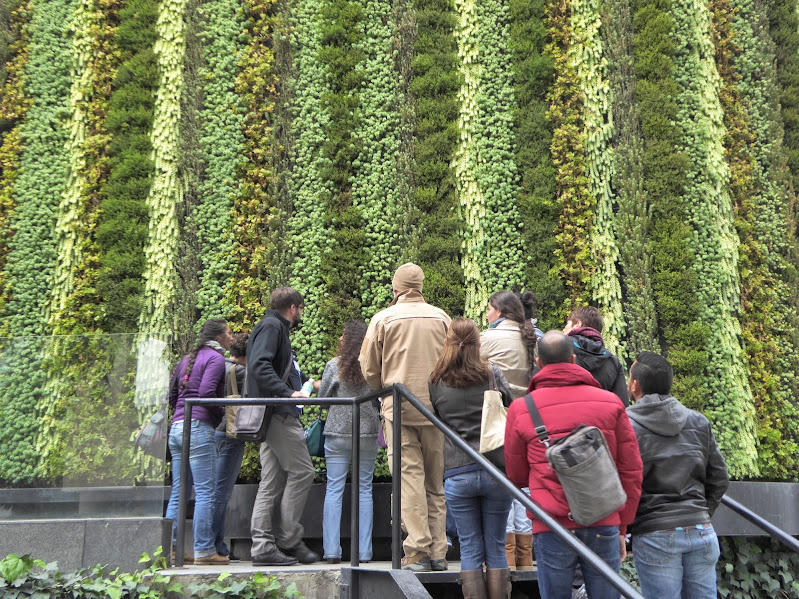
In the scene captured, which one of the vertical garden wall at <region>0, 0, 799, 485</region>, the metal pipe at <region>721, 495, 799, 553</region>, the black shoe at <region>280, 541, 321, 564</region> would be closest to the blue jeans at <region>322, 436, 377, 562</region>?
the black shoe at <region>280, 541, 321, 564</region>

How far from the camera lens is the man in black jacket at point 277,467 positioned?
5.49 metres

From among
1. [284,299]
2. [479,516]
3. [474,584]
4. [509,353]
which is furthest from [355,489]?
[284,299]

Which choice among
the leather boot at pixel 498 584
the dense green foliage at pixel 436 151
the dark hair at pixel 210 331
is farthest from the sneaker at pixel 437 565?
the dense green foliage at pixel 436 151

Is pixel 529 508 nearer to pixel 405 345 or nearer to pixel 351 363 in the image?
pixel 405 345

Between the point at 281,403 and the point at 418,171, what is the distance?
487 cm

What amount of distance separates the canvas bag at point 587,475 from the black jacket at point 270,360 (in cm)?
252

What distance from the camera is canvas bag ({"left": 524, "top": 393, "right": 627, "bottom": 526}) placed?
356 centimetres

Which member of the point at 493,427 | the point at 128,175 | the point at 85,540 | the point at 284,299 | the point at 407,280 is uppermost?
the point at 128,175

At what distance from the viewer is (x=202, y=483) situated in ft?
18.6

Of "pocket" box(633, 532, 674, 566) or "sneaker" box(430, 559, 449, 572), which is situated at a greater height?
"pocket" box(633, 532, 674, 566)

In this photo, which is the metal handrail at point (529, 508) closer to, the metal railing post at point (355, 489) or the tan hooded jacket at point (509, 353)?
the metal railing post at point (355, 489)

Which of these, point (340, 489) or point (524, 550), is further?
point (340, 489)

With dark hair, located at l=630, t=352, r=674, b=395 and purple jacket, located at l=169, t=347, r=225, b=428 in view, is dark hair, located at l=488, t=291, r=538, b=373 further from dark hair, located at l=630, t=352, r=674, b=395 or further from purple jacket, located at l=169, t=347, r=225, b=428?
purple jacket, located at l=169, t=347, r=225, b=428

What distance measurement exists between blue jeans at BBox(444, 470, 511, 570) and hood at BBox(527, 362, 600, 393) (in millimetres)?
848
